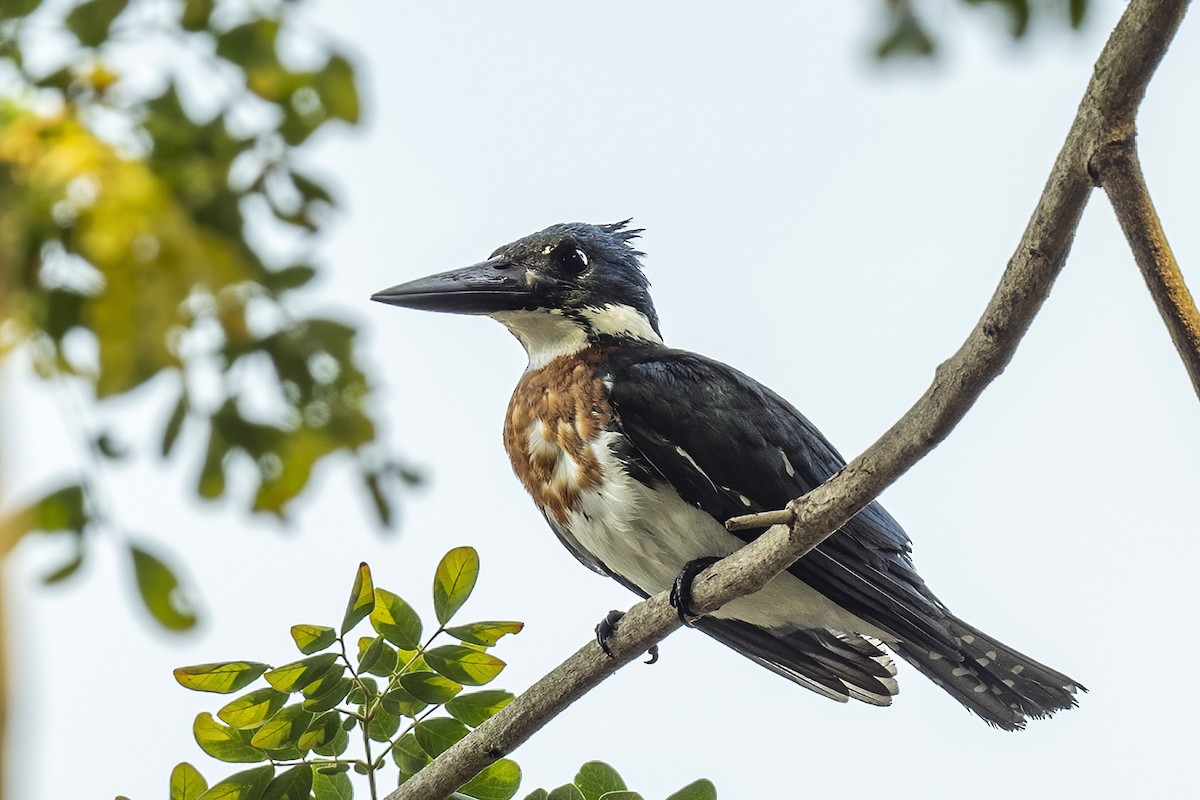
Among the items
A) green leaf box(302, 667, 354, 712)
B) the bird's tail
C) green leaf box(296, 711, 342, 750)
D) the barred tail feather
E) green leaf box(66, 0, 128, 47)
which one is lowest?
the bird's tail

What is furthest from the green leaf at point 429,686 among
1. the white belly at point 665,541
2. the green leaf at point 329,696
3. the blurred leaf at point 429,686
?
the white belly at point 665,541

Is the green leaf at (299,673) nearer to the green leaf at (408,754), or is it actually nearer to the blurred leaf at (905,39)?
the green leaf at (408,754)

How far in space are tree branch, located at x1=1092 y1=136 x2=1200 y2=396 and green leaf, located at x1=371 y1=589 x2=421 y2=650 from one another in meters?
1.37

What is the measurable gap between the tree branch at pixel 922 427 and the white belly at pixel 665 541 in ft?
1.11

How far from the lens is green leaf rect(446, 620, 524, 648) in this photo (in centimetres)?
242

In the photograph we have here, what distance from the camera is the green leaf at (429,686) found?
2469 millimetres

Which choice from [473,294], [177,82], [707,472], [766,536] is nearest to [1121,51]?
[766,536]

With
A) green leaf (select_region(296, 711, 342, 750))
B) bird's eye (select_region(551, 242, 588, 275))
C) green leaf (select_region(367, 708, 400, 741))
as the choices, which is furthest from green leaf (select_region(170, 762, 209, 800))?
bird's eye (select_region(551, 242, 588, 275))

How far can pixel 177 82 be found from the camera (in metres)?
1.56

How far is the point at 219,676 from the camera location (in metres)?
2.29

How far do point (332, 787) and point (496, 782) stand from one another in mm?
315

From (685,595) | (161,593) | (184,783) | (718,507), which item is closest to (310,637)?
(184,783)

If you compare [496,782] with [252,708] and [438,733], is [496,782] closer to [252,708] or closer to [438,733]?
[438,733]

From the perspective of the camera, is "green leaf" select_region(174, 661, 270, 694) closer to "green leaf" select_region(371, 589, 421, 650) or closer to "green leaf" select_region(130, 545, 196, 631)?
"green leaf" select_region(371, 589, 421, 650)
